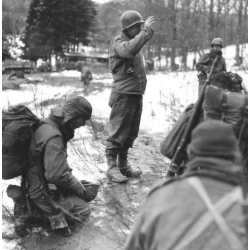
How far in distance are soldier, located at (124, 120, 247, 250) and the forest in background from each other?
6406 millimetres

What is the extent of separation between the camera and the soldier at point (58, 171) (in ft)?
9.55

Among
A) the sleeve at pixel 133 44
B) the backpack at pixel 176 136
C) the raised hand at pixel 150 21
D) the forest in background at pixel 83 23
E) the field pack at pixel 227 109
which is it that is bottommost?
the backpack at pixel 176 136

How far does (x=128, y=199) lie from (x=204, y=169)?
2749mm

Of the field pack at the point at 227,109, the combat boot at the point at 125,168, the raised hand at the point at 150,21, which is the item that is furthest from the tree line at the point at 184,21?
the field pack at the point at 227,109

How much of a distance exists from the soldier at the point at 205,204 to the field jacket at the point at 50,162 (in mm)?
1836

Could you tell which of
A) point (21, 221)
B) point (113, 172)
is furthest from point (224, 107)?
point (113, 172)

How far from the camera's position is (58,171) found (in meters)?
2.91

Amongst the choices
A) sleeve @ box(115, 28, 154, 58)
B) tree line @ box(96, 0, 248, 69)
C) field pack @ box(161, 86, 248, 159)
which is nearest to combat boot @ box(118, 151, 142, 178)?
sleeve @ box(115, 28, 154, 58)

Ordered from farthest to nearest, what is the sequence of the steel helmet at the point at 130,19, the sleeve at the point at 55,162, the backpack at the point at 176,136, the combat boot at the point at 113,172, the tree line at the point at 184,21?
the tree line at the point at 184,21 < the combat boot at the point at 113,172 < the steel helmet at the point at 130,19 < the sleeve at the point at 55,162 < the backpack at the point at 176,136

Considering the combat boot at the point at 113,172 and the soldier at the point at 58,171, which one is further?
the combat boot at the point at 113,172

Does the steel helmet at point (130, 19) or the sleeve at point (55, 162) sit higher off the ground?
the steel helmet at point (130, 19)

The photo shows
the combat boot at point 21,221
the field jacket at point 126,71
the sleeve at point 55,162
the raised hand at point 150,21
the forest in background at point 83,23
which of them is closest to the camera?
the sleeve at point 55,162

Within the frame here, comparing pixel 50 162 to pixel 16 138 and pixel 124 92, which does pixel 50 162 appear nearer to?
pixel 16 138

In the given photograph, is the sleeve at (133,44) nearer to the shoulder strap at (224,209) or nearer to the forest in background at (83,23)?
the shoulder strap at (224,209)
